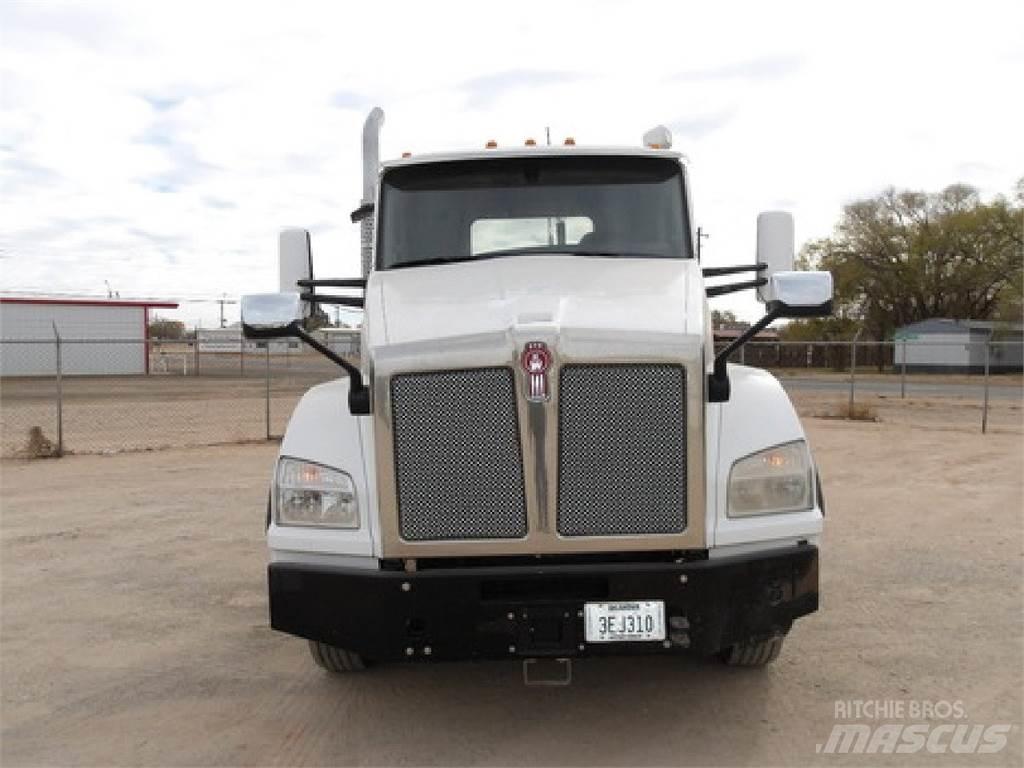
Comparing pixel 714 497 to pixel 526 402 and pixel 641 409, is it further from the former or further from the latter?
pixel 526 402

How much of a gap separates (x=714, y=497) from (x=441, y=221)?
2.20 m

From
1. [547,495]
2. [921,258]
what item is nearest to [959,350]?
[921,258]

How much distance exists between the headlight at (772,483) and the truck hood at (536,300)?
0.57 meters

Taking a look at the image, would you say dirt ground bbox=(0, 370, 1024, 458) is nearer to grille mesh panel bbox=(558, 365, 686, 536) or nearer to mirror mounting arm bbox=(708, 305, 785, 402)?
grille mesh panel bbox=(558, 365, 686, 536)

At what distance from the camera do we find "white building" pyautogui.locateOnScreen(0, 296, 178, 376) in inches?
1555

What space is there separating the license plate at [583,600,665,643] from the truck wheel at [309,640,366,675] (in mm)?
1425

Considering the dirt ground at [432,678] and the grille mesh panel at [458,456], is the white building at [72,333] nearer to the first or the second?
the dirt ground at [432,678]

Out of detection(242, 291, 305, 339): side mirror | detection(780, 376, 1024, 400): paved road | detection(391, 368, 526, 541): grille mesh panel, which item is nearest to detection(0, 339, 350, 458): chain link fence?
detection(242, 291, 305, 339): side mirror

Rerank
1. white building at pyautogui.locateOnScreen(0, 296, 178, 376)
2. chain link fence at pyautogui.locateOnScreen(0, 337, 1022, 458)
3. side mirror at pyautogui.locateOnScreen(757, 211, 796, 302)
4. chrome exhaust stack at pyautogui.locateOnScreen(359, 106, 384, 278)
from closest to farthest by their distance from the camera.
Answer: side mirror at pyautogui.locateOnScreen(757, 211, 796, 302)
chrome exhaust stack at pyautogui.locateOnScreen(359, 106, 384, 278)
chain link fence at pyautogui.locateOnScreen(0, 337, 1022, 458)
white building at pyautogui.locateOnScreen(0, 296, 178, 376)

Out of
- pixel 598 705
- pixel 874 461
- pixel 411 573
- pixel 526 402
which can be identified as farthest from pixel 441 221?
pixel 874 461

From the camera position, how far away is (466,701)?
426 centimetres

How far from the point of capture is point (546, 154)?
4.95 m

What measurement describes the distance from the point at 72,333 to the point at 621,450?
143ft

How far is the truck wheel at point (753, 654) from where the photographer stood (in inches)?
172
